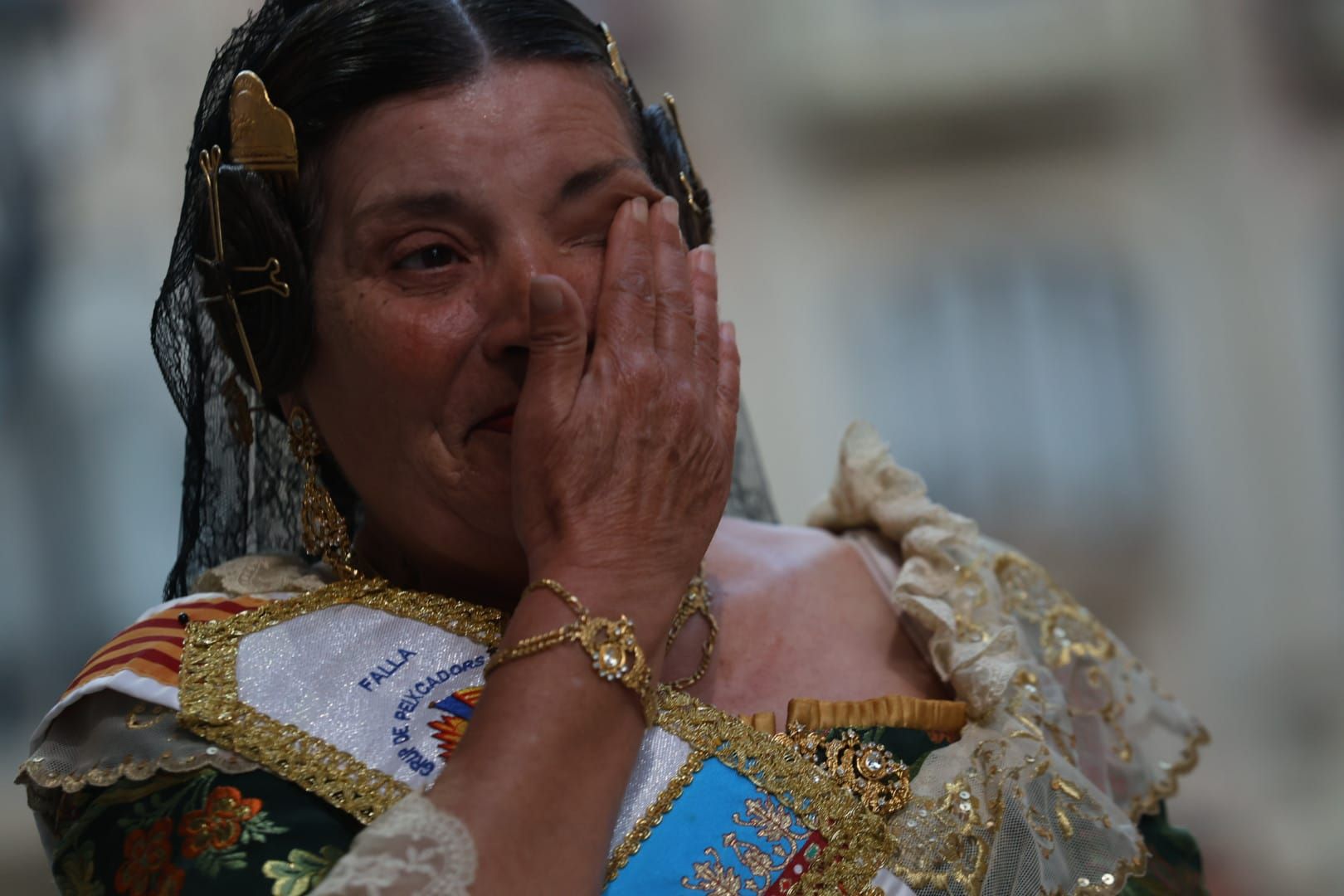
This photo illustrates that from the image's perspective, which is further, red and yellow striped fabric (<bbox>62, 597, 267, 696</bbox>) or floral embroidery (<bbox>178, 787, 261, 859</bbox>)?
red and yellow striped fabric (<bbox>62, 597, 267, 696</bbox>)

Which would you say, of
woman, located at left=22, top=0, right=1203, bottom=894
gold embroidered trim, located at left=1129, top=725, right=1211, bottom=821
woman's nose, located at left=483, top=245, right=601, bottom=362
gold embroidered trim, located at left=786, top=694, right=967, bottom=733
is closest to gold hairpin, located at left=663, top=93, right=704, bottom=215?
woman, located at left=22, top=0, right=1203, bottom=894

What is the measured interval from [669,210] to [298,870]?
Answer: 81 cm

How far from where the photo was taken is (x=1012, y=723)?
160 centimetres

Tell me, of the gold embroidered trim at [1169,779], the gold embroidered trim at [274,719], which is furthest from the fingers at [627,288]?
the gold embroidered trim at [1169,779]

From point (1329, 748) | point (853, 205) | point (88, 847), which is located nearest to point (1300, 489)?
point (1329, 748)

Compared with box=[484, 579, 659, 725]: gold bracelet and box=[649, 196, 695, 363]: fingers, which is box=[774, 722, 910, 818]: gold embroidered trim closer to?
box=[484, 579, 659, 725]: gold bracelet

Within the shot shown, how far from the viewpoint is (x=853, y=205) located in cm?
489

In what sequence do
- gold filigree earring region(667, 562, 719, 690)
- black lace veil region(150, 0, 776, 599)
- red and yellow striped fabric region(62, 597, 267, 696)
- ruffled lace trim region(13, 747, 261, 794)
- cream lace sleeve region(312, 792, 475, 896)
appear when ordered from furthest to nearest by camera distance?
black lace veil region(150, 0, 776, 599) < gold filigree earring region(667, 562, 719, 690) < red and yellow striped fabric region(62, 597, 267, 696) < ruffled lace trim region(13, 747, 261, 794) < cream lace sleeve region(312, 792, 475, 896)

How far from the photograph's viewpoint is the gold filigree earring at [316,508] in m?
1.68

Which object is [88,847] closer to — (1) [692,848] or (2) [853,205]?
(1) [692,848]

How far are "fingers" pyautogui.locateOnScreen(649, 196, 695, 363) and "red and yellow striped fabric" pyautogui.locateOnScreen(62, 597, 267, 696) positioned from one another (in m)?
0.57

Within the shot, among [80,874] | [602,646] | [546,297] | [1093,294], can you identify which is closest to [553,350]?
[546,297]

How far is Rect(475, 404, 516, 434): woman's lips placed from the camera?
1.50m

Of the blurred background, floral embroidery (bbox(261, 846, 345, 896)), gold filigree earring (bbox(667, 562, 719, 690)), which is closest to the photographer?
floral embroidery (bbox(261, 846, 345, 896))
